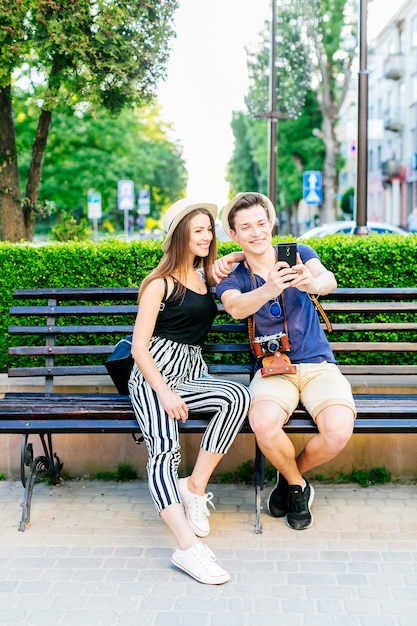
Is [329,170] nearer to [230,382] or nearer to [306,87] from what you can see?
[306,87]

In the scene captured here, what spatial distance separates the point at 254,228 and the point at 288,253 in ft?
0.98

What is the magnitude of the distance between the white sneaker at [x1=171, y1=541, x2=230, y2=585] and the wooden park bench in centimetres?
58

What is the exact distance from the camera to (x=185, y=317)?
425cm

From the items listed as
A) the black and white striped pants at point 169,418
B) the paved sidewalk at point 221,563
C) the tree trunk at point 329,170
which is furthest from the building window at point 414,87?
the black and white striped pants at point 169,418

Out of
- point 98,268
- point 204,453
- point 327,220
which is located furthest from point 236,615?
point 327,220

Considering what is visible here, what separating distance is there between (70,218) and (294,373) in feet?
17.5

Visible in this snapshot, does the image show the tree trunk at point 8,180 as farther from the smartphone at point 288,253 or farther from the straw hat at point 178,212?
the smartphone at point 288,253

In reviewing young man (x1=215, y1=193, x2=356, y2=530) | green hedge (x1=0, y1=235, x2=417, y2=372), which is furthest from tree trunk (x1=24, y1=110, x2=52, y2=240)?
young man (x1=215, y1=193, x2=356, y2=530)

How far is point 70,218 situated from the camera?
29.5 feet

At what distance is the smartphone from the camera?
13.1 feet

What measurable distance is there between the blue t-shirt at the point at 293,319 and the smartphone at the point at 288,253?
0.33 meters

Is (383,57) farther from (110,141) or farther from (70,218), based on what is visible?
Result: (70,218)

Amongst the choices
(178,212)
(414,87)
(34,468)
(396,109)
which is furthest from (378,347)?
(396,109)

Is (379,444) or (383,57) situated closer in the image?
(379,444)
